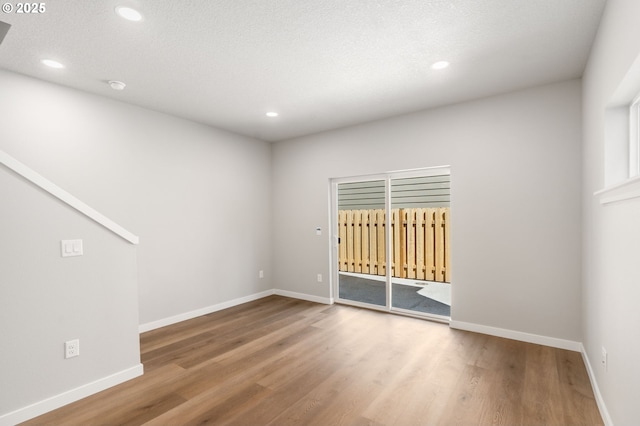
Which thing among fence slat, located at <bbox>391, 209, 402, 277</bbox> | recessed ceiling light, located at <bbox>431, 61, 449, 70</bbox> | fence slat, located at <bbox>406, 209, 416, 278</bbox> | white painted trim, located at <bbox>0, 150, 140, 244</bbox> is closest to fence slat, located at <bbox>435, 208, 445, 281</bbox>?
fence slat, located at <bbox>406, 209, 416, 278</bbox>

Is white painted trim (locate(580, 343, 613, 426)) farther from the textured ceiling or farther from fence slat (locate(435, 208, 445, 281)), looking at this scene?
the textured ceiling

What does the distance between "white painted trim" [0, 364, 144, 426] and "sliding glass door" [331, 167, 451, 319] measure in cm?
304

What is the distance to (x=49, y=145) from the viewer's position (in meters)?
3.08

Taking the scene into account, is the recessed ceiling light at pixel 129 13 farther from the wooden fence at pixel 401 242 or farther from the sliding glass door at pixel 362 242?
the wooden fence at pixel 401 242

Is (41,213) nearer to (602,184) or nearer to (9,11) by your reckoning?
(9,11)

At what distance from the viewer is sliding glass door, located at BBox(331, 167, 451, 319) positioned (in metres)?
4.36

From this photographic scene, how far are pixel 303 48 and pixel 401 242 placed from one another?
3182mm

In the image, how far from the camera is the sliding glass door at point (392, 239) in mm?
4363

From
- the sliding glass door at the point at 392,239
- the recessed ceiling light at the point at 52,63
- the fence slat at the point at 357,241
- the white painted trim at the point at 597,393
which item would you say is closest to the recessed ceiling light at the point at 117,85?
the recessed ceiling light at the point at 52,63

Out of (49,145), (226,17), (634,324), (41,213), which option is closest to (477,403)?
(634,324)

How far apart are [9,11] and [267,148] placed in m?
3.72

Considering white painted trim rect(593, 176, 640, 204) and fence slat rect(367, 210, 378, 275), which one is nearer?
white painted trim rect(593, 176, 640, 204)

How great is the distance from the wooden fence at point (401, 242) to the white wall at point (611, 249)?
181 cm

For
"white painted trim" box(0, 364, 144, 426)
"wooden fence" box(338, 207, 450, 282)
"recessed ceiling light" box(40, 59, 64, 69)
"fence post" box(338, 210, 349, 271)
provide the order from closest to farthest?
"white painted trim" box(0, 364, 144, 426) < "recessed ceiling light" box(40, 59, 64, 69) < "wooden fence" box(338, 207, 450, 282) < "fence post" box(338, 210, 349, 271)
